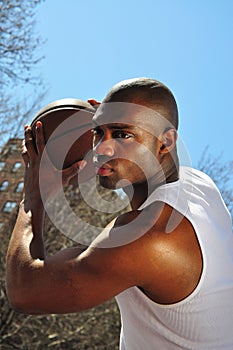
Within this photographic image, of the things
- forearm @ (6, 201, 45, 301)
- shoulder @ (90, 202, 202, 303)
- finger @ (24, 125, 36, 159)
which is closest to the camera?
shoulder @ (90, 202, 202, 303)

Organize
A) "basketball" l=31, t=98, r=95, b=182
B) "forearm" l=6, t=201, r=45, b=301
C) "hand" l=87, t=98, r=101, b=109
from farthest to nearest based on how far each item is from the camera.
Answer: "hand" l=87, t=98, r=101, b=109, "basketball" l=31, t=98, r=95, b=182, "forearm" l=6, t=201, r=45, b=301

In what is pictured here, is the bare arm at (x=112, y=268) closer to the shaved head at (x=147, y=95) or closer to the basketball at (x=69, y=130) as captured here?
the shaved head at (x=147, y=95)

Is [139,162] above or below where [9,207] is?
above

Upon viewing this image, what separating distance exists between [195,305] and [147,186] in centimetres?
44

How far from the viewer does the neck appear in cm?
212

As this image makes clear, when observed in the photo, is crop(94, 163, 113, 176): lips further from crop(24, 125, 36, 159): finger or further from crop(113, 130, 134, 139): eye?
crop(24, 125, 36, 159): finger

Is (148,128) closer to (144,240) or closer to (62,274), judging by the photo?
(144,240)

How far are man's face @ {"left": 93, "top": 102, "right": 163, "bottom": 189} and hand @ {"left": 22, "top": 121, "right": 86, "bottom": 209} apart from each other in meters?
0.18

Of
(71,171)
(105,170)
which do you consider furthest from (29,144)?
(105,170)

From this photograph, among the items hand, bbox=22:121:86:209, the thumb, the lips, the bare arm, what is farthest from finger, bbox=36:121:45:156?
the bare arm

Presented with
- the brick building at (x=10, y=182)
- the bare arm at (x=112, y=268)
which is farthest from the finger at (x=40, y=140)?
the brick building at (x=10, y=182)

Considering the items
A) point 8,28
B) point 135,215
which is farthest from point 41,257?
point 8,28

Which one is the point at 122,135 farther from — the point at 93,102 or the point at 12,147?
the point at 12,147

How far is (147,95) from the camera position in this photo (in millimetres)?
2023
